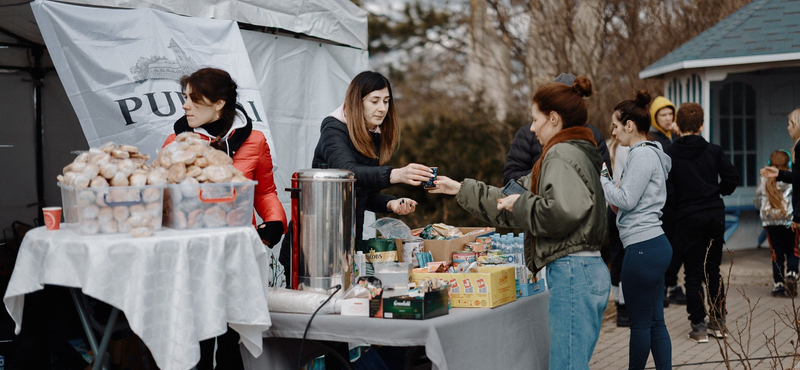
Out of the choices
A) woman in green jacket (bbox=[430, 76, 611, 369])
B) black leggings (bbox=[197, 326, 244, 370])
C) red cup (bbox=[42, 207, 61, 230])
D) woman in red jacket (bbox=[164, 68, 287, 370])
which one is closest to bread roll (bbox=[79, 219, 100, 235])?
red cup (bbox=[42, 207, 61, 230])

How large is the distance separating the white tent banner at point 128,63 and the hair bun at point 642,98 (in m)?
2.46

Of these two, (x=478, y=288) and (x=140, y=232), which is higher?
(x=140, y=232)

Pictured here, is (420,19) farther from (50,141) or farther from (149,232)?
(149,232)

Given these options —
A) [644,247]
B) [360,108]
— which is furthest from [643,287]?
[360,108]

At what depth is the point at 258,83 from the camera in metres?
6.16

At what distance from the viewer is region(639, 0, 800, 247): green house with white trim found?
31.2 feet

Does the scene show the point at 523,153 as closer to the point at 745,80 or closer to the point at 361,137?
the point at 361,137

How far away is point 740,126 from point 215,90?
30.8 feet

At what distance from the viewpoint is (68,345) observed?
13.7ft

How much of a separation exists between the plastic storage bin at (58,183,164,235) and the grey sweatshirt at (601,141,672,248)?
8.23 ft

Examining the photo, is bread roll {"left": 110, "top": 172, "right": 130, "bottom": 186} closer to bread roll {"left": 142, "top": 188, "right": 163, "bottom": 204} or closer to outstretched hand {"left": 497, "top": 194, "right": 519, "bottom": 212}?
bread roll {"left": 142, "top": 188, "right": 163, "bottom": 204}

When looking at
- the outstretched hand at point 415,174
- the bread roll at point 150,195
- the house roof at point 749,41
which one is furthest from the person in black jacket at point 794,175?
the bread roll at point 150,195

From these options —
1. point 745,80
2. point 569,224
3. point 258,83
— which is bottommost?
point 569,224

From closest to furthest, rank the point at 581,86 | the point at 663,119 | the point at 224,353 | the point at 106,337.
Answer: the point at 106,337 < the point at 581,86 < the point at 224,353 < the point at 663,119
